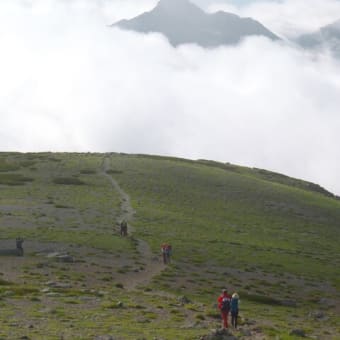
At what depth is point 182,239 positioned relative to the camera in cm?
7169

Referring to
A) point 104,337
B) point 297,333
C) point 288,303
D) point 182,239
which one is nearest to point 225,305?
point 297,333

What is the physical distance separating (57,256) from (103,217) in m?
27.8

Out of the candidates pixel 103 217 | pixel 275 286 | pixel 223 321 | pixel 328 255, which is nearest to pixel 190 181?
pixel 103 217

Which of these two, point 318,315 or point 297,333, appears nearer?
point 297,333

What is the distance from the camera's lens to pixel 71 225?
7388 cm

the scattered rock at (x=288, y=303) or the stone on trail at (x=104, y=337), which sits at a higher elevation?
the stone on trail at (x=104, y=337)

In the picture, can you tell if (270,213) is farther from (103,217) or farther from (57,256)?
(57,256)

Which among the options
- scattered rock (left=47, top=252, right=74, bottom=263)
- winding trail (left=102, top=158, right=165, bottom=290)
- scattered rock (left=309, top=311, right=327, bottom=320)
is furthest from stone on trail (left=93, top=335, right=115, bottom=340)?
scattered rock (left=47, top=252, right=74, bottom=263)

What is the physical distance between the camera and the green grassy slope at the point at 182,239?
34938 millimetres

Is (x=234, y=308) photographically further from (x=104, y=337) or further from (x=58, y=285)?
(x=58, y=285)

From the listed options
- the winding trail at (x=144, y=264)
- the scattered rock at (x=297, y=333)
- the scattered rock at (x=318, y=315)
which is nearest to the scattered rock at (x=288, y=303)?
the scattered rock at (x=318, y=315)

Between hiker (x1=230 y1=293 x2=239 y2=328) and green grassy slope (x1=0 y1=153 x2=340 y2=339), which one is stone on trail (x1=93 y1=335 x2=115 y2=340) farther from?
hiker (x1=230 y1=293 x2=239 y2=328)

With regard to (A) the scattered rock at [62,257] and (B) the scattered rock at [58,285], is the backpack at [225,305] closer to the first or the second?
(B) the scattered rock at [58,285]

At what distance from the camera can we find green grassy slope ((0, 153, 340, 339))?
115ft
